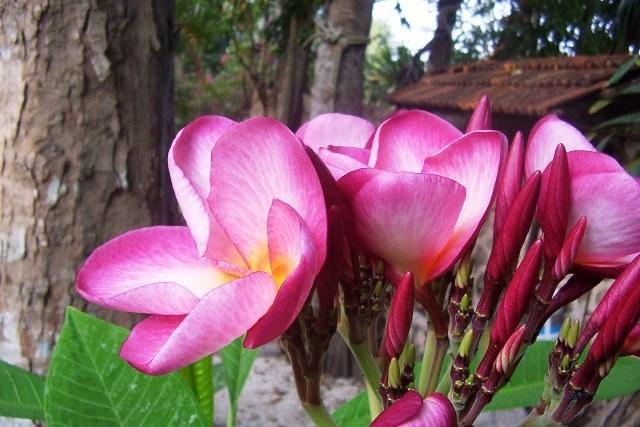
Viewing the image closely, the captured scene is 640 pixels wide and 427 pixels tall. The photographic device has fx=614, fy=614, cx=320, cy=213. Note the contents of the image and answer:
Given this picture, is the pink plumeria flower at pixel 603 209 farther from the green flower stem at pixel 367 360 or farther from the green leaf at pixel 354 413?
the green leaf at pixel 354 413

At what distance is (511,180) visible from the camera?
295mm

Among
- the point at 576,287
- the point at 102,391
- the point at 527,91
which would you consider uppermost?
the point at 527,91

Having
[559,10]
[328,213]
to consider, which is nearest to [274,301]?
[328,213]

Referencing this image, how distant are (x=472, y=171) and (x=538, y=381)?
25 cm

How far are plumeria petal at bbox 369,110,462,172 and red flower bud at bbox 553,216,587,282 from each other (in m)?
0.08

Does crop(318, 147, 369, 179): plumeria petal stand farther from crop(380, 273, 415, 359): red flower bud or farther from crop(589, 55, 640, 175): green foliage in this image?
crop(589, 55, 640, 175): green foliage

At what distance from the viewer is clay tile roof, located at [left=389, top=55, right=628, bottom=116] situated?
5.94ft

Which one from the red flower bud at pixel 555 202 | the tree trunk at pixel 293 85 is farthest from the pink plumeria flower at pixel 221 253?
the tree trunk at pixel 293 85

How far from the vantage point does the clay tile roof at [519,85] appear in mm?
1812

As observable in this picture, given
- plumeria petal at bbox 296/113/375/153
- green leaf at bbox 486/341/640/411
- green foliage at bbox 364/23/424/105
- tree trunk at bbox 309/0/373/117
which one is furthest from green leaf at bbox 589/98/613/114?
green foliage at bbox 364/23/424/105

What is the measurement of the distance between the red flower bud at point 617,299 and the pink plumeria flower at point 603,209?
2 cm

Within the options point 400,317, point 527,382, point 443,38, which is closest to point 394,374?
point 400,317

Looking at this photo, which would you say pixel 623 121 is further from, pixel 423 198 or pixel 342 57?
pixel 423 198

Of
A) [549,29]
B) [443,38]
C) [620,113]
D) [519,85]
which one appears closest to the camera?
[620,113]
